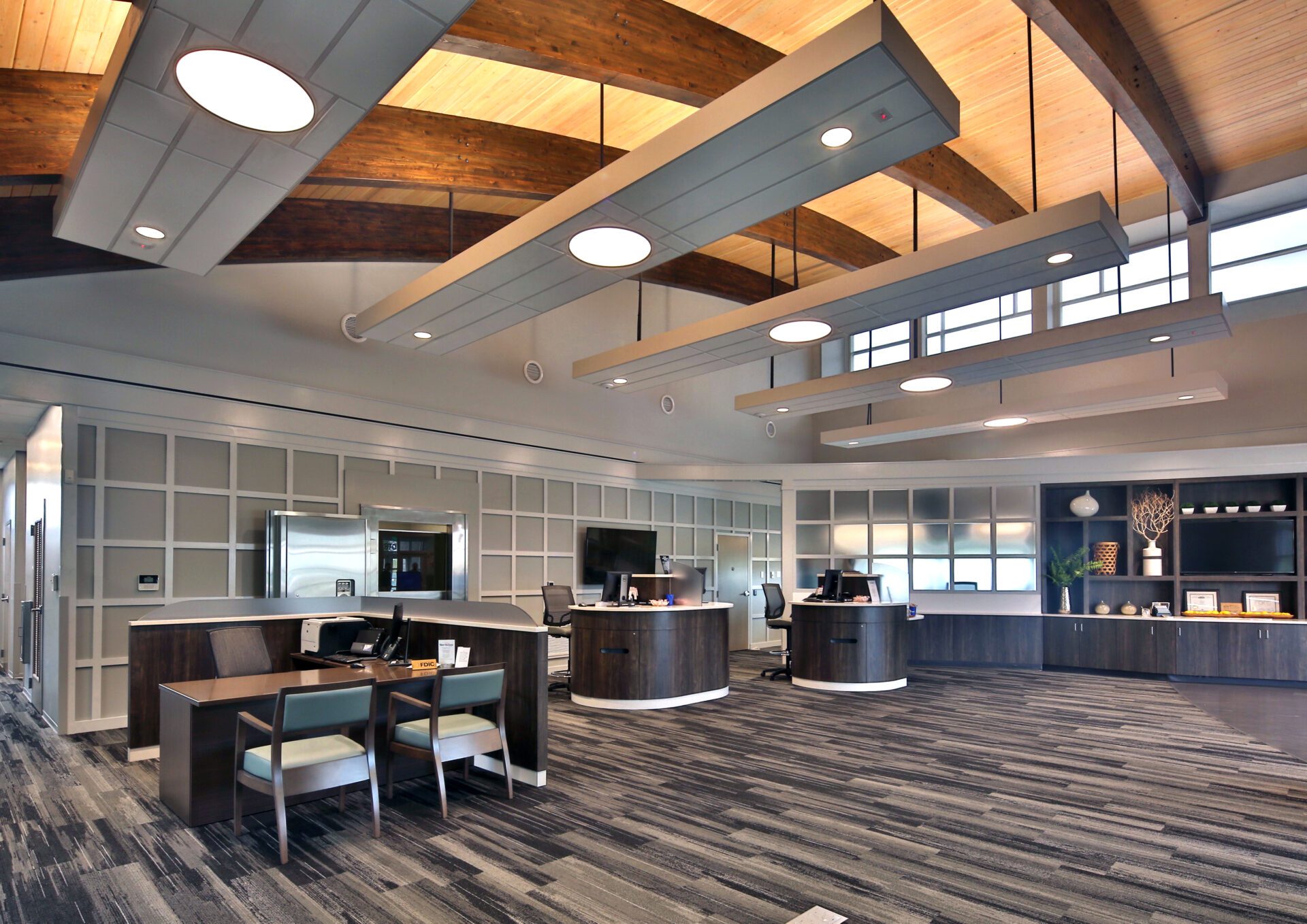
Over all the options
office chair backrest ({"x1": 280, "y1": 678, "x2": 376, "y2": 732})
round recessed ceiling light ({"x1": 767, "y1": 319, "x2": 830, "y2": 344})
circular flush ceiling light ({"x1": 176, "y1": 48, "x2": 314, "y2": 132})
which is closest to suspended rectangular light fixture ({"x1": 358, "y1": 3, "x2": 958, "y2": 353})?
circular flush ceiling light ({"x1": 176, "y1": 48, "x2": 314, "y2": 132})

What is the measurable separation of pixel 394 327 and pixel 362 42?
4.11 m

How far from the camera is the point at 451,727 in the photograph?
15.7 ft

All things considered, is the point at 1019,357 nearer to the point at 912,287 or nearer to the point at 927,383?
the point at 927,383

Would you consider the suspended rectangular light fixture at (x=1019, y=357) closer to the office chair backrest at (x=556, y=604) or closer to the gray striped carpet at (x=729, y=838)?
the office chair backrest at (x=556, y=604)

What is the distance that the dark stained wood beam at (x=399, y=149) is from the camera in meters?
4.95

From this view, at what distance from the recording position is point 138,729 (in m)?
5.91

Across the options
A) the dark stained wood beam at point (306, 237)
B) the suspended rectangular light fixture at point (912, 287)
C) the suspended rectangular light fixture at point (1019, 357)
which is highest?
the dark stained wood beam at point (306, 237)

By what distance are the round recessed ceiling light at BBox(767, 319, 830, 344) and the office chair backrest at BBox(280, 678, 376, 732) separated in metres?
4.67

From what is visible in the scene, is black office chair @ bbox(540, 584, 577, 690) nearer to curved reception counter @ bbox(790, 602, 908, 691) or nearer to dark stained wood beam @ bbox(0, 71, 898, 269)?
curved reception counter @ bbox(790, 602, 908, 691)

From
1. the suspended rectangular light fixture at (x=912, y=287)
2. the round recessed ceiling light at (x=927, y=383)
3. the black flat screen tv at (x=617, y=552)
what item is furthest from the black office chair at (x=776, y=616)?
the suspended rectangular light fixture at (x=912, y=287)

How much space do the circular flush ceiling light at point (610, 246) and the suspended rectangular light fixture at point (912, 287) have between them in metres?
1.75

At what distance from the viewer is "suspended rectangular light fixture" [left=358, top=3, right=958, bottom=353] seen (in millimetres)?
3631

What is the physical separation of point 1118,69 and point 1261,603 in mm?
7730

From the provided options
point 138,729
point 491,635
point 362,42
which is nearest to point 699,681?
point 491,635
